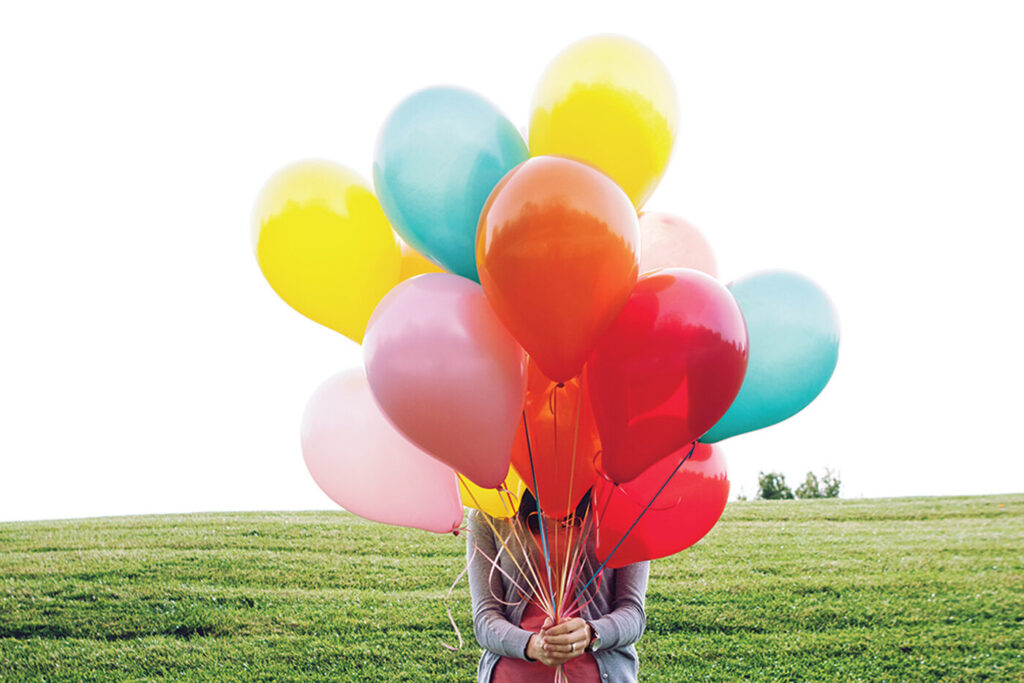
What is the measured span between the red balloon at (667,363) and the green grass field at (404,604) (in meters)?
3.53

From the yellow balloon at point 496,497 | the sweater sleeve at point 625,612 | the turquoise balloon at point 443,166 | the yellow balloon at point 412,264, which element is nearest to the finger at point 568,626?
the sweater sleeve at point 625,612

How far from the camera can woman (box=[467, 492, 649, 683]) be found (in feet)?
7.63

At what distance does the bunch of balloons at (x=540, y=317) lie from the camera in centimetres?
203

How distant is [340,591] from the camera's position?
21.2ft

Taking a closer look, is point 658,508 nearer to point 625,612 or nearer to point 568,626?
point 625,612

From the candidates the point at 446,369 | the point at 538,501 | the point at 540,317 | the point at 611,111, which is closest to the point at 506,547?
the point at 538,501

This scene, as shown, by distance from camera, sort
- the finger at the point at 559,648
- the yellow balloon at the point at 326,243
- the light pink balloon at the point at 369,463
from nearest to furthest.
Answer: the finger at the point at 559,648
the yellow balloon at the point at 326,243
the light pink balloon at the point at 369,463

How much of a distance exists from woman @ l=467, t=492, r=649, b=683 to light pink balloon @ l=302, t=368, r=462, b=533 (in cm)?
14

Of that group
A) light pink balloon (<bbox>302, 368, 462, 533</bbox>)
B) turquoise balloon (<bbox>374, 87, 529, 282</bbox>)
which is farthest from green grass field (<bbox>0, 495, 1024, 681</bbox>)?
turquoise balloon (<bbox>374, 87, 529, 282</bbox>)

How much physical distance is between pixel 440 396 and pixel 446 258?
0.42 m

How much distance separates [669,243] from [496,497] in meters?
0.87

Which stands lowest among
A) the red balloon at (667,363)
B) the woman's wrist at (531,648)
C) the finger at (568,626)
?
the woman's wrist at (531,648)

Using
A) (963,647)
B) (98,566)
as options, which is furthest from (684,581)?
(98,566)

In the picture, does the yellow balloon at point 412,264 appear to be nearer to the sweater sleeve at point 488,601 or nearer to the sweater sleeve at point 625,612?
the sweater sleeve at point 488,601
